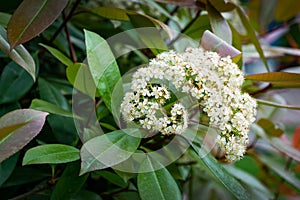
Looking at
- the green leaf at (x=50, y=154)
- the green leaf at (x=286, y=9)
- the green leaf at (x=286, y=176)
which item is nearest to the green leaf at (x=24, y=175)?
the green leaf at (x=50, y=154)

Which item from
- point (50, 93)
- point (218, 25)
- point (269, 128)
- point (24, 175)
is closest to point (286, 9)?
point (269, 128)

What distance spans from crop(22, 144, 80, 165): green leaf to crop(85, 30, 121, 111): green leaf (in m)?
0.09

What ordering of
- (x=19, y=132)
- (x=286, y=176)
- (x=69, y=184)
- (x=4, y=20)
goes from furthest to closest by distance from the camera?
(x=286, y=176)
(x=4, y=20)
(x=69, y=184)
(x=19, y=132)

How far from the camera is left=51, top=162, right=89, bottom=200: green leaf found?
2.13 ft

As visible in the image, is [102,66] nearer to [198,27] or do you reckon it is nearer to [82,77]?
[82,77]

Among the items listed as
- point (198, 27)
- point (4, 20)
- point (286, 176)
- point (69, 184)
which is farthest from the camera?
point (286, 176)

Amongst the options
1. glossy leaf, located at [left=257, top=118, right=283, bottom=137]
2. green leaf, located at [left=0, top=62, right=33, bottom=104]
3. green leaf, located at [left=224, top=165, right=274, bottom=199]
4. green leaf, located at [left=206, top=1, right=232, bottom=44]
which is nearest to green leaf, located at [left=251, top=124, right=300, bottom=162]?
glossy leaf, located at [left=257, top=118, right=283, bottom=137]

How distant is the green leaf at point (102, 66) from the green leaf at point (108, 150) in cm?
7

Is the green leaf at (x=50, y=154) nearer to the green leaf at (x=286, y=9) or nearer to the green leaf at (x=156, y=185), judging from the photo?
the green leaf at (x=156, y=185)

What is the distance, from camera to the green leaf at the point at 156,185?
586 millimetres

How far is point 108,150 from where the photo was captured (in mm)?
558

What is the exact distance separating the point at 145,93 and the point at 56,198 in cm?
22

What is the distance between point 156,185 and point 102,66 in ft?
0.62

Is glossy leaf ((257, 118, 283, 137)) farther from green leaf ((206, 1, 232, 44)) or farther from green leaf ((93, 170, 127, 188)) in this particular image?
green leaf ((93, 170, 127, 188))
